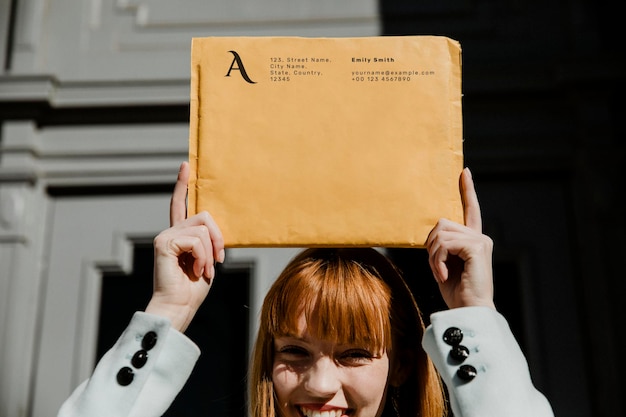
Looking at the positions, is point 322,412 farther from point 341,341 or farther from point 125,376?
point 125,376

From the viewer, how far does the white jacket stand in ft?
3.56

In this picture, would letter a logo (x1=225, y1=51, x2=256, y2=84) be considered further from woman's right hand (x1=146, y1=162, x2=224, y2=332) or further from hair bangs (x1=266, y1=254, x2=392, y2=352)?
hair bangs (x1=266, y1=254, x2=392, y2=352)

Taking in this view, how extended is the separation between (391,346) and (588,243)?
856 millimetres

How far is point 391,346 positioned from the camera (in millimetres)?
1273

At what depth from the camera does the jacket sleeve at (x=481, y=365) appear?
108cm

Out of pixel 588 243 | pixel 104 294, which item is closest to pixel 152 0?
pixel 104 294

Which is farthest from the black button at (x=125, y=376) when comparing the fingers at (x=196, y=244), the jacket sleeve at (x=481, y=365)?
the jacket sleeve at (x=481, y=365)

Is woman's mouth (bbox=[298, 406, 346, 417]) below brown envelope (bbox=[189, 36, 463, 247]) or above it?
below

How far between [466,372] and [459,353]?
0.03 metres

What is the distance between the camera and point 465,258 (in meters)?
1.16

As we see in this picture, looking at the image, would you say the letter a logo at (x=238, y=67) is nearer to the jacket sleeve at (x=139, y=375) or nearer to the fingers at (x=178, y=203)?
the fingers at (x=178, y=203)

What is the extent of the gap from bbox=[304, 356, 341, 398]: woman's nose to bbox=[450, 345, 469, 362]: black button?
0.18 metres

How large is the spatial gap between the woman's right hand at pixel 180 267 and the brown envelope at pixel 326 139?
6 centimetres

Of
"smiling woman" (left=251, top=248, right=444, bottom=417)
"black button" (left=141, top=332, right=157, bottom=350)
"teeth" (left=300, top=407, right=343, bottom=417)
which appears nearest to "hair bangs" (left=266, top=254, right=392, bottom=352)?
"smiling woman" (left=251, top=248, right=444, bottom=417)
